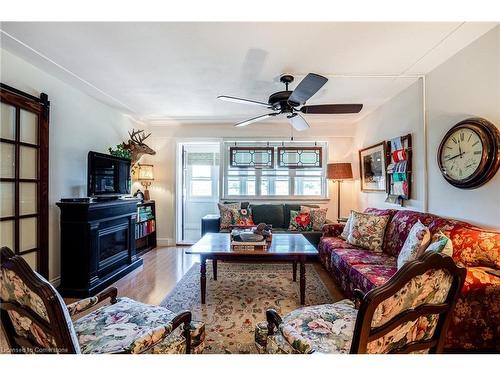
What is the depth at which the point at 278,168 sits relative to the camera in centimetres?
489

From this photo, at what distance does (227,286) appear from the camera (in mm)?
2895

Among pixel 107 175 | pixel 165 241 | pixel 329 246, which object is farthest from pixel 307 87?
pixel 165 241

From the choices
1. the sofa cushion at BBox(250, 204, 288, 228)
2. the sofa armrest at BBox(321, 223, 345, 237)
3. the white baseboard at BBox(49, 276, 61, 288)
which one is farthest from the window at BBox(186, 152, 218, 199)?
the white baseboard at BBox(49, 276, 61, 288)

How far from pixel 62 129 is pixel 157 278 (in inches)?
86.5

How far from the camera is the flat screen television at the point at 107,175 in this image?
2.99 metres

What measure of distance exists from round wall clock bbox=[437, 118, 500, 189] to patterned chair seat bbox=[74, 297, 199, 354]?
8.23ft

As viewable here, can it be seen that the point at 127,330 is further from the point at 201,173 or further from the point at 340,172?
the point at 201,173

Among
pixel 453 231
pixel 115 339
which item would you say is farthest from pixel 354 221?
pixel 115 339

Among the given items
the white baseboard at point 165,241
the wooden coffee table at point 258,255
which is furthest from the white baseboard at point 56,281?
the white baseboard at point 165,241

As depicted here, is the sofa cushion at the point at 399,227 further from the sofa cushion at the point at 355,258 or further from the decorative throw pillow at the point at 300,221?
the decorative throw pillow at the point at 300,221

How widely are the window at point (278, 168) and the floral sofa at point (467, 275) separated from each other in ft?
7.45

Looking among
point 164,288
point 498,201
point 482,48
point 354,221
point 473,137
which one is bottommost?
point 164,288
